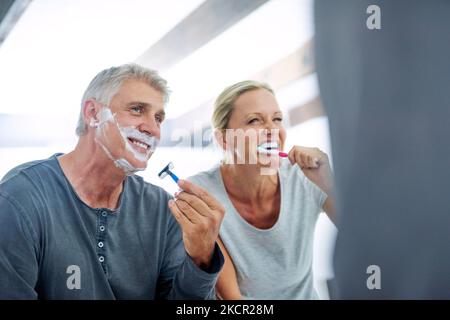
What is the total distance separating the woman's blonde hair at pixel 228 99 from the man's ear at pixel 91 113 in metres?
0.30

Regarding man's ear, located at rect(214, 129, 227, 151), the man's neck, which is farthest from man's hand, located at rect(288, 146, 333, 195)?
the man's neck

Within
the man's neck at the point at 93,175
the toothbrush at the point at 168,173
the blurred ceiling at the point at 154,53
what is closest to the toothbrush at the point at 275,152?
the blurred ceiling at the point at 154,53

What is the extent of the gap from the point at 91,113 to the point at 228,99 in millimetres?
356

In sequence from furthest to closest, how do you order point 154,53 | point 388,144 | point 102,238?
point 388,144
point 154,53
point 102,238

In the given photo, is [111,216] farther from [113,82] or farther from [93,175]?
[113,82]

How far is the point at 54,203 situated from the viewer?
56.4 inches

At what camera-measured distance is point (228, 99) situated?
1.58 metres

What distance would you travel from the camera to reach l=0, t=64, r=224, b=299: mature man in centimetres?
140

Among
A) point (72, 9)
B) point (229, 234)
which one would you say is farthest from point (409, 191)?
point (72, 9)

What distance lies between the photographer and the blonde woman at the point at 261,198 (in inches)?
60.9

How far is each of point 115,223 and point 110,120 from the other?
26 cm

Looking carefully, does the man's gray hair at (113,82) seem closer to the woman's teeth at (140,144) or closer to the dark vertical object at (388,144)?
the woman's teeth at (140,144)

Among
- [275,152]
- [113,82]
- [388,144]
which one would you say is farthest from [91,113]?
[388,144]

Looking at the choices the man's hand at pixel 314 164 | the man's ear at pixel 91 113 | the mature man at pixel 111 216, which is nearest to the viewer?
the mature man at pixel 111 216
